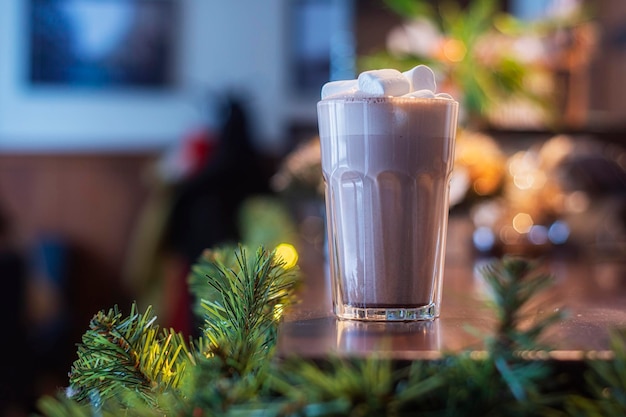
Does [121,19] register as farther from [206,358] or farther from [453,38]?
[206,358]

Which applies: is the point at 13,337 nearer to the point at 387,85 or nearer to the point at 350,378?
the point at 387,85

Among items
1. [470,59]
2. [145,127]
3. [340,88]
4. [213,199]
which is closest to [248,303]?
[340,88]

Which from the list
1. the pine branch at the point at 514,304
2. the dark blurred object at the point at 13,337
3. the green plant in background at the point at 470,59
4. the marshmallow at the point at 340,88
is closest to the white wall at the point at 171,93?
the dark blurred object at the point at 13,337

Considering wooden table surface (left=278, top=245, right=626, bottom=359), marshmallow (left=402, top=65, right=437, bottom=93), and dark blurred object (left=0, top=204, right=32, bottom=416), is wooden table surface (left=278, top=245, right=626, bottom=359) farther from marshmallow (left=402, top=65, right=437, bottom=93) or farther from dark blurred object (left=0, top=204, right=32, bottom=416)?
dark blurred object (left=0, top=204, right=32, bottom=416)

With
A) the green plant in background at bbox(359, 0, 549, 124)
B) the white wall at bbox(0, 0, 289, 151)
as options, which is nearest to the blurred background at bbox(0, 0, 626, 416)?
the white wall at bbox(0, 0, 289, 151)

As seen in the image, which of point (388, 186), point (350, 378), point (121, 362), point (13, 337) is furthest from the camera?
point (13, 337)

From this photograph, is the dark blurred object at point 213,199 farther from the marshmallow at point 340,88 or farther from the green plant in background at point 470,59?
the marshmallow at point 340,88
